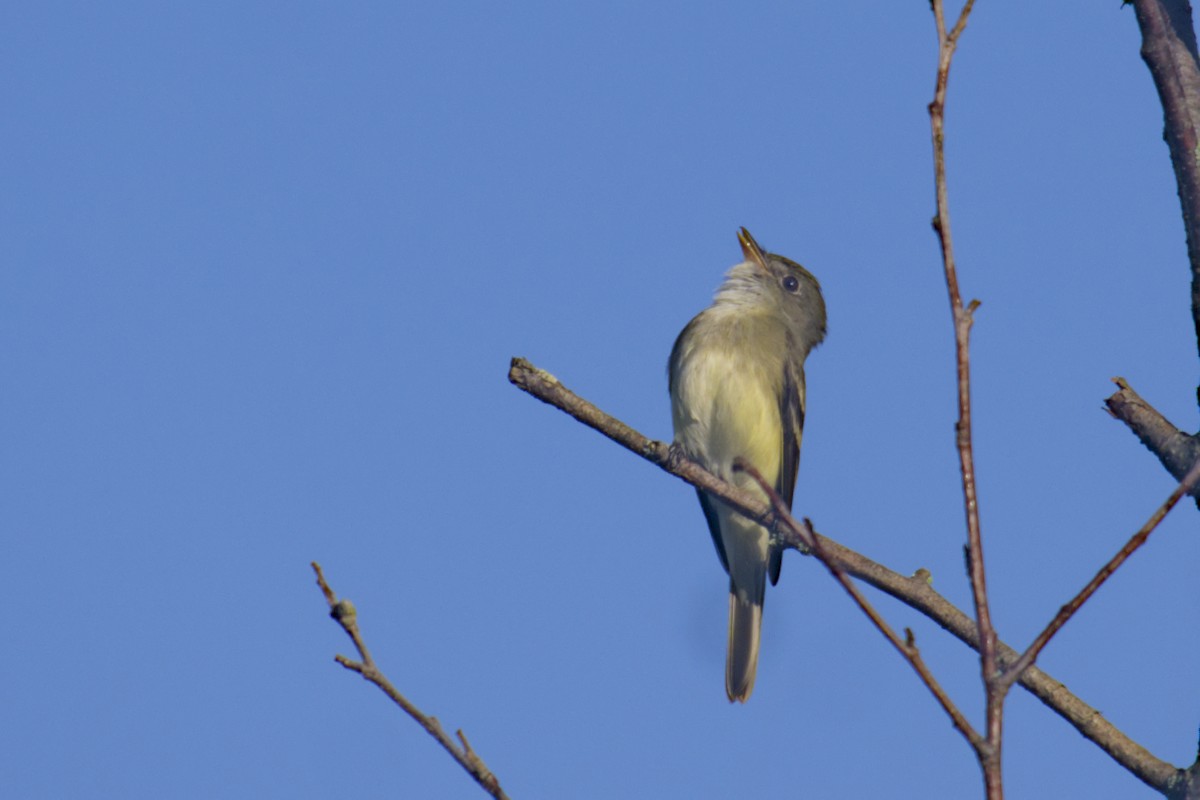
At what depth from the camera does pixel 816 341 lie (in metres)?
9.82

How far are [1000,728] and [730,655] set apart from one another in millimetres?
6662

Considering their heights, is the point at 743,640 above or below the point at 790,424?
below

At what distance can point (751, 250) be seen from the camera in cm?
987

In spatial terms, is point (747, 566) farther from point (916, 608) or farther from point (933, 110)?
point (933, 110)

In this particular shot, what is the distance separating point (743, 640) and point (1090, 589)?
22.0 feet

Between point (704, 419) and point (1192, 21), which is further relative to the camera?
point (704, 419)

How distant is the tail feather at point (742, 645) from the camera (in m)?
8.34

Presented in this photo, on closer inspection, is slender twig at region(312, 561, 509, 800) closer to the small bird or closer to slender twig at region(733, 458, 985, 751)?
slender twig at region(733, 458, 985, 751)

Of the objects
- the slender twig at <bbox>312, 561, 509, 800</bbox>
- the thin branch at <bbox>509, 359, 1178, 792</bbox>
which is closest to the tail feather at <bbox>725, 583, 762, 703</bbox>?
the thin branch at <bbox>509, 359, 1178, 792</bbox>

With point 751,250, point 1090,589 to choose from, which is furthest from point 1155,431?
point 751,250

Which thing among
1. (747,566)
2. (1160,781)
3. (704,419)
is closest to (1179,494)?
(1160,781)

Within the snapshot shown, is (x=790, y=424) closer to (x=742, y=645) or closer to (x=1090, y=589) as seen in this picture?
(x=742, y=645)

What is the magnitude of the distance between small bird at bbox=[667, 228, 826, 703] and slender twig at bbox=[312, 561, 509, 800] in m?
5.56

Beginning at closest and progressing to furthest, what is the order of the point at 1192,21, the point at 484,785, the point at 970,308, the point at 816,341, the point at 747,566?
the point at 970,308, the point at 484,785, the point at 1192,21, the point at 747,566, the point at 816,341
